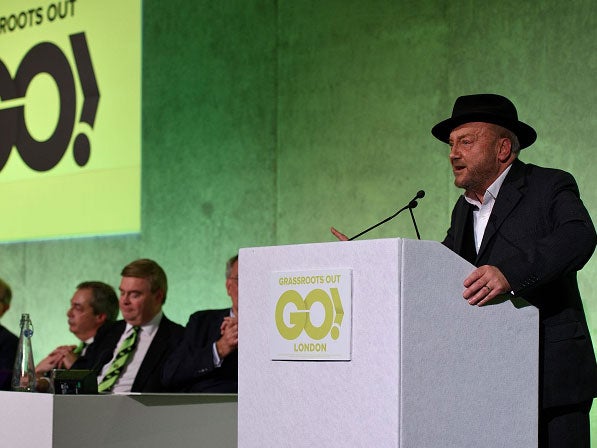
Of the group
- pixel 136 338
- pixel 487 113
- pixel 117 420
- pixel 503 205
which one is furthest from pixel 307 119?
pixel 503 205

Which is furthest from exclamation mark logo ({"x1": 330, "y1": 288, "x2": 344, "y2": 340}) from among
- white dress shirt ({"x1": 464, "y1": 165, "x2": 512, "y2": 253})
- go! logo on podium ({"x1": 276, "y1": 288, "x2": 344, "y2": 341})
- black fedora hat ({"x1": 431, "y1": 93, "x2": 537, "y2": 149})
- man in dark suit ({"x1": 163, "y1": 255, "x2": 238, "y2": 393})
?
man in dark suit ({"x1": 163, "y1": 255, "x2": 238, "y2": 393})

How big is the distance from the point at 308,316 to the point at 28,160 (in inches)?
192

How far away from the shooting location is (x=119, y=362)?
4867 millimetres

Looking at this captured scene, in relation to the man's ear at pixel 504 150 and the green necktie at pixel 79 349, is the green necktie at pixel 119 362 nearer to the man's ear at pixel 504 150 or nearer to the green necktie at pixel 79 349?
the green necktie at pixel 79 349

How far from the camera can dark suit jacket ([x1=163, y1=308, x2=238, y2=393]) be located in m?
4.20

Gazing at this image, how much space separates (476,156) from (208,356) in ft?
6.17

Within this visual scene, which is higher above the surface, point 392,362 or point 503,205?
point 503,205

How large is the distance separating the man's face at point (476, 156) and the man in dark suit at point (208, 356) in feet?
5.42

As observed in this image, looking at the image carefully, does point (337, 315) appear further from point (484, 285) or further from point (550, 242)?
point (550, 242)

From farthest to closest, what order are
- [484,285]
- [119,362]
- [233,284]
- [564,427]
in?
[119,362] → [233,284] → [564,427] → [484,285]

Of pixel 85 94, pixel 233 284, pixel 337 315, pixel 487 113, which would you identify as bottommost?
pixel 337 315

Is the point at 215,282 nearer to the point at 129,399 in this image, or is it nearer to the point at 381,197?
the point at 381,197

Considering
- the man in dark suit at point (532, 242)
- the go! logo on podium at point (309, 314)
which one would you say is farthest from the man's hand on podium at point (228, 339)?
the go! logo on podium at point (309, 314)

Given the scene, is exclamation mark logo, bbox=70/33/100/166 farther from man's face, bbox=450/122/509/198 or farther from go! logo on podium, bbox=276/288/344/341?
go! logo on podium, bbox=276/288/344/341
